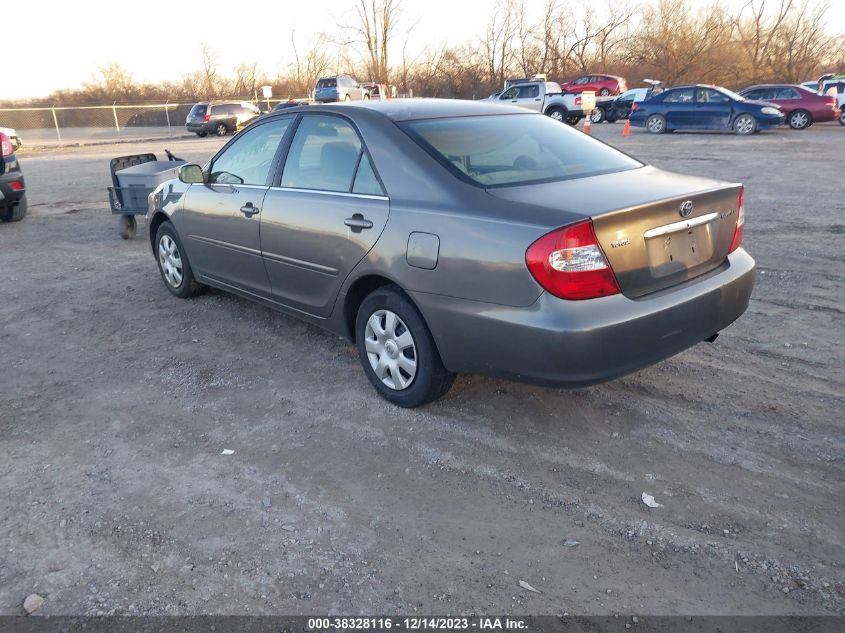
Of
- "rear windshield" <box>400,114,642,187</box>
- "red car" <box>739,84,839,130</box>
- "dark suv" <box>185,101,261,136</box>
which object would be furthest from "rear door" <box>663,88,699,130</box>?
"rear windshield" <box>400,114,642,187</box>

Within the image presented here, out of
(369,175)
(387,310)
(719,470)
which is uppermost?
(369,175)

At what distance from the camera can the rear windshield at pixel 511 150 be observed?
12.1 feet

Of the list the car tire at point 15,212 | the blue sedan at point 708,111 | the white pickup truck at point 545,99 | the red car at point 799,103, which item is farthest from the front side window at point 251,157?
the white pickup truck at point 545,99

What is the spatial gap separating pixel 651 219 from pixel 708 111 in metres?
20.2

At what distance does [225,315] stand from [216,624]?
359 cm

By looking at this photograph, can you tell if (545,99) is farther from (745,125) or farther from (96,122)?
(96,122)

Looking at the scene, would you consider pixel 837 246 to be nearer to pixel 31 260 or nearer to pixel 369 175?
pixel 369 175

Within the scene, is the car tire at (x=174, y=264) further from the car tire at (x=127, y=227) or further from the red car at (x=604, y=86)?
the red car at (x=604, y=86)

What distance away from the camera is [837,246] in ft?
22.7

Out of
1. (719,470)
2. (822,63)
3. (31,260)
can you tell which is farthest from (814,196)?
(822,63)

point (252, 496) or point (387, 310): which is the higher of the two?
point (387, 310)

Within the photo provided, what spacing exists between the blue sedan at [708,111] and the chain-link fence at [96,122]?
77.4 feet

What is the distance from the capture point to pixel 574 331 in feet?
9.89

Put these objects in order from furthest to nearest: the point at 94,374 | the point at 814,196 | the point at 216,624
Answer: the point at 814,196
the point at 94,374
the point at 216,624
